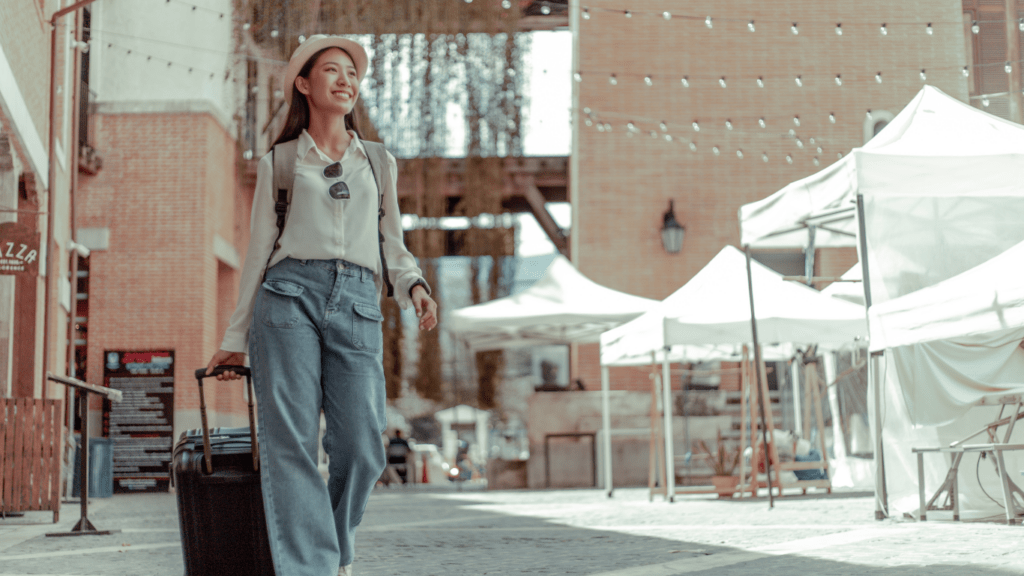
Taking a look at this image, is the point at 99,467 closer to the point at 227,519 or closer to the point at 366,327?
the point at 227,519

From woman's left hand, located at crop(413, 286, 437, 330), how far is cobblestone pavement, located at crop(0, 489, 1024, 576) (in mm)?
1514

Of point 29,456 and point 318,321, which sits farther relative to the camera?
point 29,456

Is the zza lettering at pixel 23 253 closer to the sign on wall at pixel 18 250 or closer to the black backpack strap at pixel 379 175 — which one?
the sign on wall at pixel 18 250

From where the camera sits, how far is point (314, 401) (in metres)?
3.25

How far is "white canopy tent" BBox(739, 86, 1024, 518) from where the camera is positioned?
7.46 meters

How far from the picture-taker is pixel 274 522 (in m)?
3.18

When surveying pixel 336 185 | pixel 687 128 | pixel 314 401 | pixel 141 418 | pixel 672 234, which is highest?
pixel 687 128

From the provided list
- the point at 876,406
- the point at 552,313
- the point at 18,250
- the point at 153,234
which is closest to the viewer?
the point at 876,406

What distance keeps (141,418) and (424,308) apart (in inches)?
573

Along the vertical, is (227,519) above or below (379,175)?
below

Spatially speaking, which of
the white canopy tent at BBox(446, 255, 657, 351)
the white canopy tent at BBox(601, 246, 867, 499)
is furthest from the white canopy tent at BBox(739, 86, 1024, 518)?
the white canopy tent at BBox(446, 255, 657, 351)

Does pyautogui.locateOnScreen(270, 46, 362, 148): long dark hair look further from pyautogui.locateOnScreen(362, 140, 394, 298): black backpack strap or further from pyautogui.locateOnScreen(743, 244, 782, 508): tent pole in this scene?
pyautogui.locateOnScreen(743, 244, 782, 508): tent pole

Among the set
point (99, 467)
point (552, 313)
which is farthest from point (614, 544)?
point (99, 467)

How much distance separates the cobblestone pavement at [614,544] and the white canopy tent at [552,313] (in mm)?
4793
